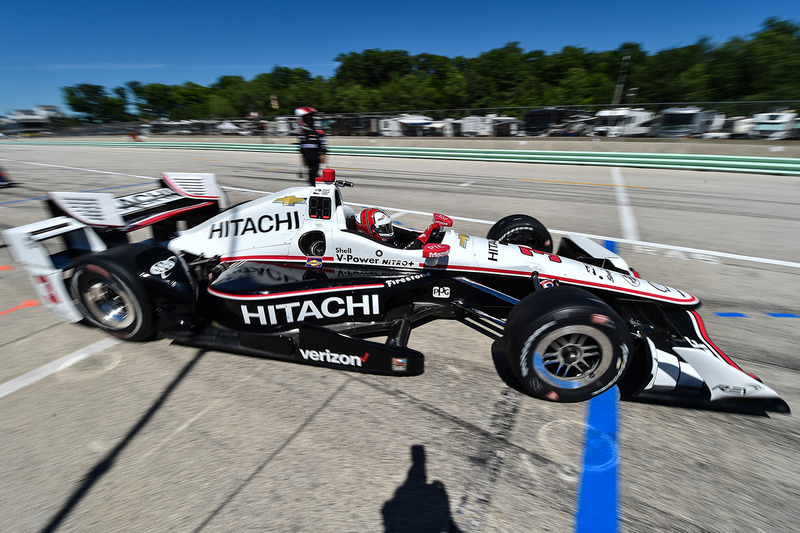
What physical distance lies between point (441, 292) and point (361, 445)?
1660 millimetres

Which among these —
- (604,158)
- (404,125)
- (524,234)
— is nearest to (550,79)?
(404,125)

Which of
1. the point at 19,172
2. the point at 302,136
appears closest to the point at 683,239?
the point at 302,136

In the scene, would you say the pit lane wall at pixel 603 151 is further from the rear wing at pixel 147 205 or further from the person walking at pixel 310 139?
the rear wing at pixel 147 205

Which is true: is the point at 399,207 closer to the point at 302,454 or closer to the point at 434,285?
the point at 434,285

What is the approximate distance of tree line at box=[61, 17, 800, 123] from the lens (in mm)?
37562

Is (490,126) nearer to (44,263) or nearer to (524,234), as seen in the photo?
(524,234)

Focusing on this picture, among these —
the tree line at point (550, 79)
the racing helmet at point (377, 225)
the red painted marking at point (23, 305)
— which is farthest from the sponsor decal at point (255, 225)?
the tree line at point (550, 79)

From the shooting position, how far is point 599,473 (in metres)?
2.41

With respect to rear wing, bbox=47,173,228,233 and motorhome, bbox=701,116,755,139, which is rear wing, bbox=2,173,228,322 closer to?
rear wing, bbox=47,173,228,233

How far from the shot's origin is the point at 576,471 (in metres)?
2.43

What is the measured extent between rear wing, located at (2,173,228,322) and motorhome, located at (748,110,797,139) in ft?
56.8

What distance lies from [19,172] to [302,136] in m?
16.9

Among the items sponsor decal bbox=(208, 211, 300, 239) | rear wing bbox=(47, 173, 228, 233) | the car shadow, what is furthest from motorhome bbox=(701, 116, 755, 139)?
the car shadow

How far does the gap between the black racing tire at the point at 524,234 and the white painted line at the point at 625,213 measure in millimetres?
2939
